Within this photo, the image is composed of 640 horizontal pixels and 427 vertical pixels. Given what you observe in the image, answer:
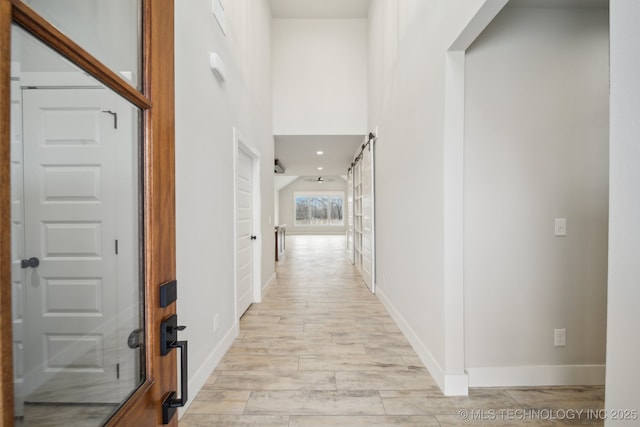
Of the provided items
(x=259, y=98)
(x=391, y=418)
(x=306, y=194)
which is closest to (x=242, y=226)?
(x=259, y=98)

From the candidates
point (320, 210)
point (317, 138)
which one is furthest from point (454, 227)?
point (320, 210)

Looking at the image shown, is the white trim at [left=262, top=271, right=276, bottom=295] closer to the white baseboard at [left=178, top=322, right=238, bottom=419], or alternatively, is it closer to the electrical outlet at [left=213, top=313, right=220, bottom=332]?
the white baseboard at [left=178, top=322, right=238, bottom=419]

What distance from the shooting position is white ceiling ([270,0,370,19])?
4.91 meters

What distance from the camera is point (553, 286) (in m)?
2.12

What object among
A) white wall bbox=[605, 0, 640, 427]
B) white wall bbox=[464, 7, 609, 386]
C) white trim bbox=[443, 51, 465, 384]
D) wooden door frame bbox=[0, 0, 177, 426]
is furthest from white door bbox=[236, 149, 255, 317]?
white wall bbox=[605, 0, 640, 427]

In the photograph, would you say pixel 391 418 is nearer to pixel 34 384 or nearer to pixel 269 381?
pixel 269 381

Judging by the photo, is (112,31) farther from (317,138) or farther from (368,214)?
(317,138)

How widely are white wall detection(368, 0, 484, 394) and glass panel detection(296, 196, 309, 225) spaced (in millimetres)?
12691

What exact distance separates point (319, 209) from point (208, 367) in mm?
14647

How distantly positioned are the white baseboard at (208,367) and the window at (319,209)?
13876mm

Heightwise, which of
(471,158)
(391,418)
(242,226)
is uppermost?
(471,158)

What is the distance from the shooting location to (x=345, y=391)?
2086 millimetres

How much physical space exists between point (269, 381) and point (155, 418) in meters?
1.57

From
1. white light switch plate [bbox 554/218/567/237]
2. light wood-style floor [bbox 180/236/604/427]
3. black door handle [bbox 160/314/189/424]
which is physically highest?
white light switch plate [bbox 554/218/567/237]
